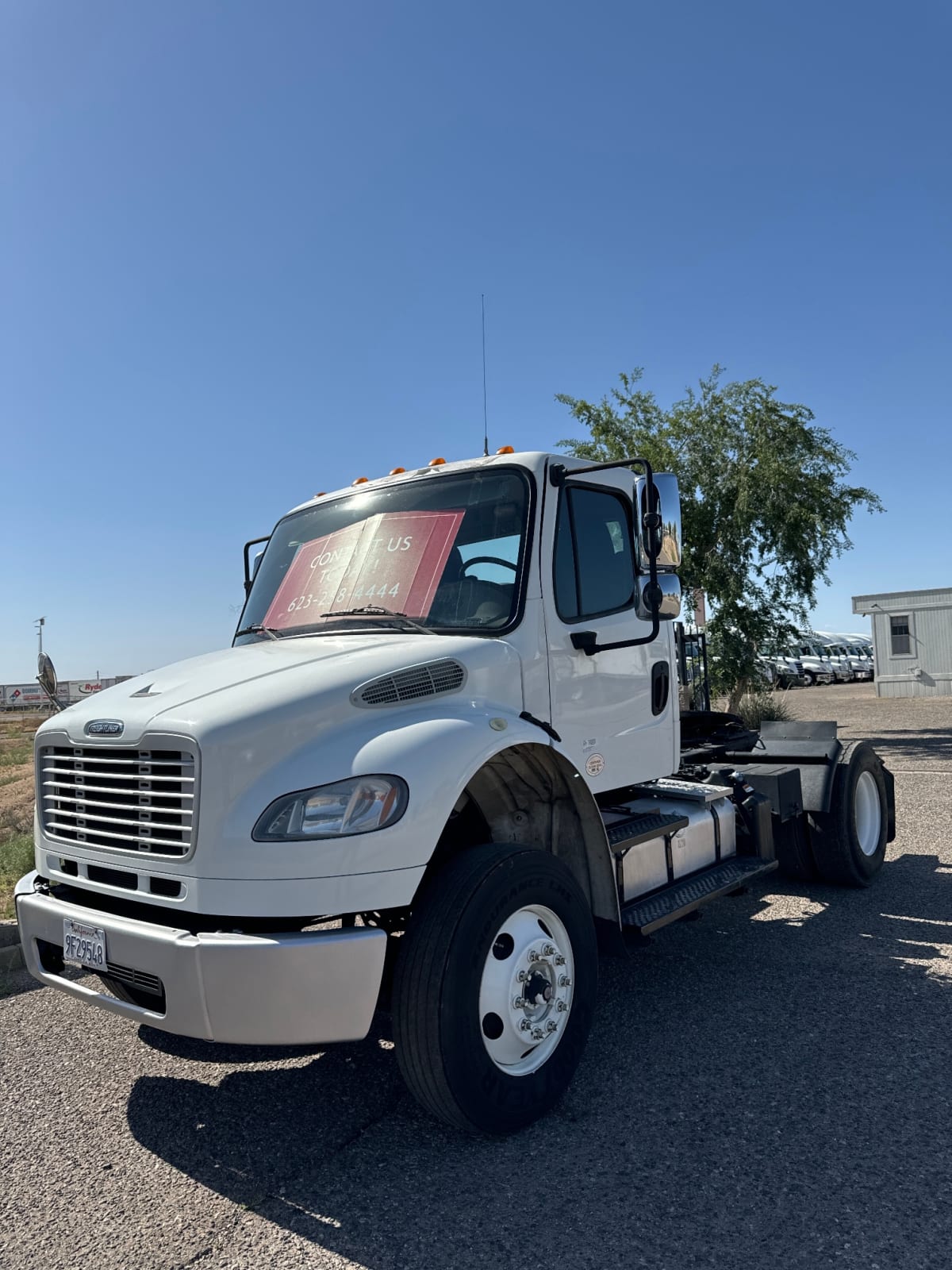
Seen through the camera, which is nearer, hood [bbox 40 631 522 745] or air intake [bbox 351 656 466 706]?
hood [bbox 40 631 522 745]

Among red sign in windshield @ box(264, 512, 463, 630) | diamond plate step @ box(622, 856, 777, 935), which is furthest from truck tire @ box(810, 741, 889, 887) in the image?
red sign in windshield @ box(264, 512, 463, 630)

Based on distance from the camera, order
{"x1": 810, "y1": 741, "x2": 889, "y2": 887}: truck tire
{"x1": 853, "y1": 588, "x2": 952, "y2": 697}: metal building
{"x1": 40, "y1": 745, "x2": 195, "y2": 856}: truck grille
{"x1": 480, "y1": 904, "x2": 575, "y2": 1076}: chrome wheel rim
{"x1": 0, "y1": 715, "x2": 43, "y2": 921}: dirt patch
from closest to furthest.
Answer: {"x1": 40, "y1": 745, "x2": 195, "y2": 856}: truck grille < {"x1": 480, "y1": 904, "x2": 575, "y2": 1076}: chrome wheel rim < {"x1": 810, "y1": 741, "x2": 889, "y2": 887}: truck tire < {"x1": 0, "y1": 715, "x2": 43, "y2": 921}: dirt patch < {"x1": 853, "y1": 588, "x2": 952, "y2": 697}: metal building

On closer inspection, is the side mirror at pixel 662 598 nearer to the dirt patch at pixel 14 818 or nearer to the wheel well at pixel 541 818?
the wheel well at pixel 541 818

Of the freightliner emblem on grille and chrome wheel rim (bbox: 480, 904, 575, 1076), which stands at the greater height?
the freightliner emblem on grille

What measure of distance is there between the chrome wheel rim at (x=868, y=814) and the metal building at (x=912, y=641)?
26.5m

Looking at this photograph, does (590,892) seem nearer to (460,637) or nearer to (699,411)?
(460,637)

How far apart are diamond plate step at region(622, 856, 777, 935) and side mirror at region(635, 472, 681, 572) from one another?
159 centimetres

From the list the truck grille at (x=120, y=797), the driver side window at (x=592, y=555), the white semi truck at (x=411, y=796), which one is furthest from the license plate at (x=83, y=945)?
the driver side window at (x=592, y=555)

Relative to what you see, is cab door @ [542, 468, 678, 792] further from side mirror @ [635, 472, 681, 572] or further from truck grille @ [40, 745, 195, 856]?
truck grille @ [40, 745, 195, 856]

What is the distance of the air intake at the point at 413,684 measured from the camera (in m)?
3.27

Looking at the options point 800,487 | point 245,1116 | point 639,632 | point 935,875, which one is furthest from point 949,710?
point 245,1116

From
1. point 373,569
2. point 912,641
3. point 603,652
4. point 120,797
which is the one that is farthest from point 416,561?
point 912,641

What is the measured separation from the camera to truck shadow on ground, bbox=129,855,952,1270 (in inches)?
105

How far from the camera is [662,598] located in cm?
416
